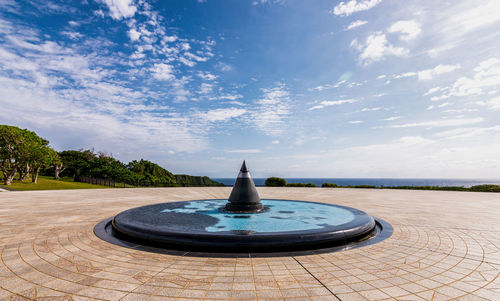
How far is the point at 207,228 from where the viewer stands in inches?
269

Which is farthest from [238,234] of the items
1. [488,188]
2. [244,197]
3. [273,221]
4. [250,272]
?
[488,188]

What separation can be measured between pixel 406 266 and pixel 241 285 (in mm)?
3384

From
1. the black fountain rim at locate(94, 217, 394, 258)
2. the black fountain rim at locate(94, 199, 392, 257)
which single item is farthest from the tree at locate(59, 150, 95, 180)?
the black fountain rim at locate(94, 199, 392, 257)

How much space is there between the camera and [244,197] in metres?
10.2

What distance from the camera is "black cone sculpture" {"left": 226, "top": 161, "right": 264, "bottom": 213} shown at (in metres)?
10.1

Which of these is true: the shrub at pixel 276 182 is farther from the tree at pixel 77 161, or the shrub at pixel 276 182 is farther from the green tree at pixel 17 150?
the tree at pixel 77 161

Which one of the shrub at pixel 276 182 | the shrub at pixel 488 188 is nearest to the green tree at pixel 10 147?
the shrub at pixel 276 182

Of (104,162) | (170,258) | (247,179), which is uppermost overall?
(104,162)

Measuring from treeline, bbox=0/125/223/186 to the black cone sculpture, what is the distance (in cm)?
2772

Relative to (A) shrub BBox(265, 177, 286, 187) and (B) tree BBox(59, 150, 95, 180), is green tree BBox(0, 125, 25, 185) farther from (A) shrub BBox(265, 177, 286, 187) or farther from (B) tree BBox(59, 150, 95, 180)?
(A) shrub BBox(265, 177, 286, 187)

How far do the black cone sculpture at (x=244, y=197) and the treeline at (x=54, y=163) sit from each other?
2772cm

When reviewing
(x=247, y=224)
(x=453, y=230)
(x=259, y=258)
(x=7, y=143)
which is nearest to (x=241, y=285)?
(x=259, y=258)

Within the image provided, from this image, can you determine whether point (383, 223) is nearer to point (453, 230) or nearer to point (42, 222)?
point (453, 230)

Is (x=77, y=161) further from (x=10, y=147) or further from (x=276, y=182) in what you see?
(x=276, y=182)
